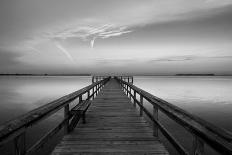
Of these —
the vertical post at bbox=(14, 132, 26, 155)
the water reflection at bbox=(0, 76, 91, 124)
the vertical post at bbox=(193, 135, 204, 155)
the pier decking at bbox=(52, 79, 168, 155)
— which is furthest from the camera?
the water reflection at bbox=(0, 76, 91, 124)

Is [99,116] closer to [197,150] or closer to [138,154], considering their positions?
[138,154]

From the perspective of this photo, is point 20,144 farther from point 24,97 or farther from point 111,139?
point 24,97

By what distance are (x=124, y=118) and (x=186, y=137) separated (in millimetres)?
4983

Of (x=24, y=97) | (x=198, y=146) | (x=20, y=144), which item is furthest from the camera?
(x=24, y=97)

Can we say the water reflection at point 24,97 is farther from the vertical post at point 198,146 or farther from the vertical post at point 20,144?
the vertical post at point 198,146

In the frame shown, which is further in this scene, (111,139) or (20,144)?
(111,139)

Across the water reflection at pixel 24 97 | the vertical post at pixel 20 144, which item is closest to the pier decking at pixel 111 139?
the vertical post at pixel 20 144

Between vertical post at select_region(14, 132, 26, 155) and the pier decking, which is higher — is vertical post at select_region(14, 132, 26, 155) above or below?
above

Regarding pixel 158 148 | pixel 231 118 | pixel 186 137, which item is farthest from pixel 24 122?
pixel 231 118

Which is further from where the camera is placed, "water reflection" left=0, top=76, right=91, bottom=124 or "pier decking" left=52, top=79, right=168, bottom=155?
"water reflection" left=0, top=76, right=91, bottom=124

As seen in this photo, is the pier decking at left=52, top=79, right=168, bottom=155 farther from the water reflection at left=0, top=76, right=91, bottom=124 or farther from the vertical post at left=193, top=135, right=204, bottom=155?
the water reflection at left=0, top=76, right=91, bottom=124

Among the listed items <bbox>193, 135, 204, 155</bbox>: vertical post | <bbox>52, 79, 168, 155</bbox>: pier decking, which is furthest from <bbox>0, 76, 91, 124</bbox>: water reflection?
<bbox>193, 135, 204, 155</bbox>: vertical post

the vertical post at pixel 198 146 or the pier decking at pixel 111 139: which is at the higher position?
the vertical post at pixel 198 146

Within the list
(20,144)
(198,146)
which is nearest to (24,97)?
(20,144)
